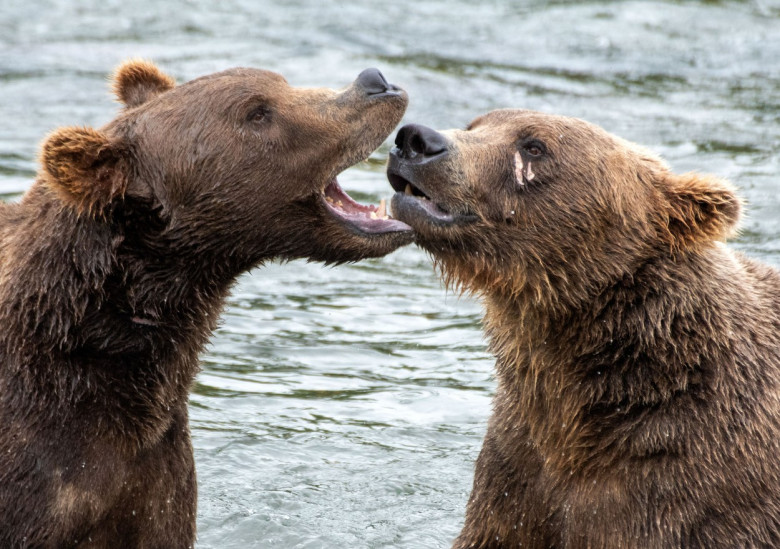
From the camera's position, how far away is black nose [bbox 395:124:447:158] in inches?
257

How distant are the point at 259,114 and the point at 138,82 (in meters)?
0.86

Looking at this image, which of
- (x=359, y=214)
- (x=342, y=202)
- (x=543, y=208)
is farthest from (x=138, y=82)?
(x=543, y=208)

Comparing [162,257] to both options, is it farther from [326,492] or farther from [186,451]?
[326,492]

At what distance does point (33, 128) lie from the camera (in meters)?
15.0

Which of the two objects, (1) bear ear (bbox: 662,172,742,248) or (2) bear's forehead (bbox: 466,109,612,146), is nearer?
(1) bear ear (bbox: 662,172,742,248)

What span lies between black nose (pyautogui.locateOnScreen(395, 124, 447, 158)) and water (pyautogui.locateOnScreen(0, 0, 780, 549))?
244 centimetres

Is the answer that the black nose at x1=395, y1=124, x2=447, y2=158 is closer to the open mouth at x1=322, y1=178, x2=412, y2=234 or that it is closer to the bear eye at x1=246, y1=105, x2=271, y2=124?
the open mouth at x1=322, y1=178, x2=412, y2=234

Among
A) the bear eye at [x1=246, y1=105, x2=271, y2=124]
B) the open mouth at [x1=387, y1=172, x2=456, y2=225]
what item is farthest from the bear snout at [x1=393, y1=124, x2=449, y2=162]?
the bear eye at [x1=246, y1=105, x2=271, y2=124]

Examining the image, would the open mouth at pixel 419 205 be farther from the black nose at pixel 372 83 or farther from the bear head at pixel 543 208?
the black nose at pixel 372 83

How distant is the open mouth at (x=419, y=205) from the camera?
6.62 metres

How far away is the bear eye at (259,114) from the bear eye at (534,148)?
1.27m

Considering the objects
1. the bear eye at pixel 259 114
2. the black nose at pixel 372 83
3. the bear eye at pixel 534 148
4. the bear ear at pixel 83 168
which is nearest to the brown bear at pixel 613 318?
the bear eye at pixel 534 148

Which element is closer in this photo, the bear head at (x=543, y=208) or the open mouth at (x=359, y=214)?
the bear head at (x=543, y=208)

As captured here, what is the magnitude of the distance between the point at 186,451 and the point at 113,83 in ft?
6.60
